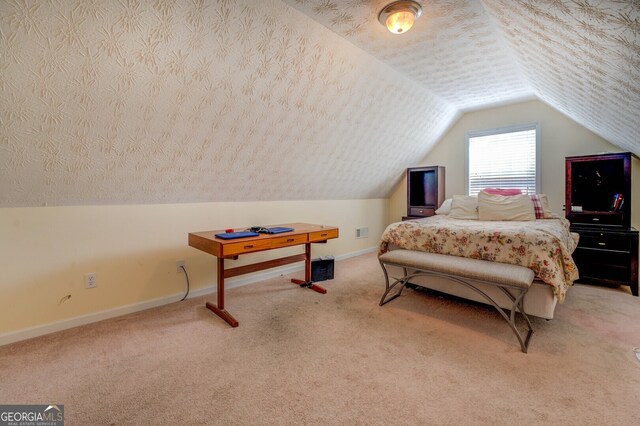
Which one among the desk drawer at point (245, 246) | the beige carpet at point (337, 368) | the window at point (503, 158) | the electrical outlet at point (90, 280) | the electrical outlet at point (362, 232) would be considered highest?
the window at point (503, 158)

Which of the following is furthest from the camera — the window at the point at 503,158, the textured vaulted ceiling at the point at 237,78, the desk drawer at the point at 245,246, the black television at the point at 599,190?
the window at the point at 503,158

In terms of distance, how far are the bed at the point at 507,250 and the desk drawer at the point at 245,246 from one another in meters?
1.31

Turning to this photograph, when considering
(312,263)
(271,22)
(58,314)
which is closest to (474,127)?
(312,263)

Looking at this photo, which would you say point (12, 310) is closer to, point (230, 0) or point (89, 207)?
point (89, 207)

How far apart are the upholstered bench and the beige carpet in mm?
213

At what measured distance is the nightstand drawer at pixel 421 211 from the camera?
442 cm

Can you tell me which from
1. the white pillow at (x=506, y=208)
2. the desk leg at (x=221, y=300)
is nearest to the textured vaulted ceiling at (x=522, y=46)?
the white pillow at (x=506, y=208)

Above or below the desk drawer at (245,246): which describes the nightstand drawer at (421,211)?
above

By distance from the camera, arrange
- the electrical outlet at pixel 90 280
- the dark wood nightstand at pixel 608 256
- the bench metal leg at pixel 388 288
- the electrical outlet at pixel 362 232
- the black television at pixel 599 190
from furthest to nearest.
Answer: the electrical outlet at pixel 362 232, the black television at pixel 599 190, the dark wood nightstand at pixel 608 256, the bench metal leg at pixel 388 288, the electrical outlet at pixel 90 280

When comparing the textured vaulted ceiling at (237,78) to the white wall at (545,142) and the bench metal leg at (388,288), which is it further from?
the bench metal leg at (388,288)

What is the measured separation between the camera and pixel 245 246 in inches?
89.2

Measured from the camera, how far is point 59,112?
1.70m

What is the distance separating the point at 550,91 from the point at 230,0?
9.78 feet

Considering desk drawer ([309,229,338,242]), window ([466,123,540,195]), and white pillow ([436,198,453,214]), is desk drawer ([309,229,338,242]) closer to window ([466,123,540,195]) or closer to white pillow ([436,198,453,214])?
white pillow ([436,198,453,214])
